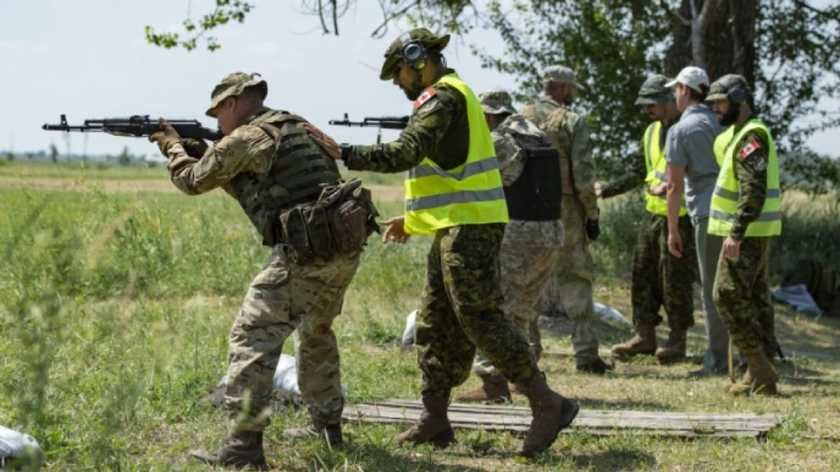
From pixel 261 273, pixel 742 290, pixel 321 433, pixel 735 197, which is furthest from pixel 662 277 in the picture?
pixel 261 273

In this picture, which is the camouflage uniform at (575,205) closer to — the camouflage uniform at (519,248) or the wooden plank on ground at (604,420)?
the camouflage uniform at (519,248)

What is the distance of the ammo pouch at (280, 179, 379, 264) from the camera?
5.63m

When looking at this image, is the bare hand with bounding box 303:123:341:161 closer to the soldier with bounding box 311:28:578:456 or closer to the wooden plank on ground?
the soldier with bounding box 311:28:578:456

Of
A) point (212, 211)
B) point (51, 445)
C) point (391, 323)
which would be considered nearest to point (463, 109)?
point (51, 445)

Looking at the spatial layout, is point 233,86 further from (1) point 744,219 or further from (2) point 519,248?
(1) point 744,219

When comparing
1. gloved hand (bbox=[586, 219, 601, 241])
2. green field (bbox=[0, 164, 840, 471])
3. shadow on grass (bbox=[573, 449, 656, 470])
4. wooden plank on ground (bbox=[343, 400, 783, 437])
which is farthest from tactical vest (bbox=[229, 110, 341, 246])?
gloved hand (bbox=[586, 219, 601, 241])

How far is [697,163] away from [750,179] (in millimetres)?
1313

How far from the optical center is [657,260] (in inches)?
407

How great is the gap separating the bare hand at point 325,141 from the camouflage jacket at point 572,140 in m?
3.27

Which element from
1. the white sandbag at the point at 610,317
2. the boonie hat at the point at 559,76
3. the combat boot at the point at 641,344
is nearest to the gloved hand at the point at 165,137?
the boonie hat at the point at 559,76

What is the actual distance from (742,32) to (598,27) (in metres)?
1.84

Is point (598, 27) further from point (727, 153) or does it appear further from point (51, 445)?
point (51, 445)

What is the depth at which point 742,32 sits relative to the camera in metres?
14.0

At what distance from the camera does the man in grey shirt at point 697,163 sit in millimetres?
8852
